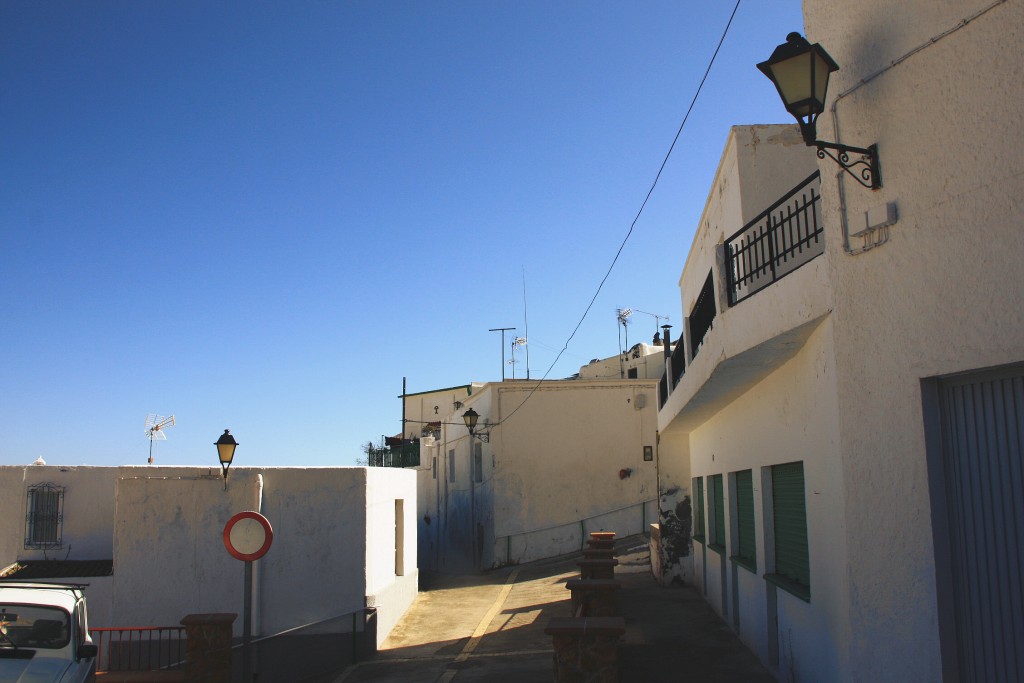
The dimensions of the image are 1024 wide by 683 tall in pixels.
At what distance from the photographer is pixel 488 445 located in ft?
84.7

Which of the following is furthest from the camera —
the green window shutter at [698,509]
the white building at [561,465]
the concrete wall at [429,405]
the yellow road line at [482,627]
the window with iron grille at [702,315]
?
the concrete wall at [429,405]

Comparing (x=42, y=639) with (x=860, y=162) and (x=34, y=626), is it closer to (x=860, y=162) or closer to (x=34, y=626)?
(x=34, y=626)

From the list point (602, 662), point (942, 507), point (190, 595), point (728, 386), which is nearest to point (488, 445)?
point (190, 595)

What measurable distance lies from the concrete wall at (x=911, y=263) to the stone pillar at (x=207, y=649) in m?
7.24

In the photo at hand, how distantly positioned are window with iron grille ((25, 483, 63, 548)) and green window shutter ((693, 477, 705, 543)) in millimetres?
10686

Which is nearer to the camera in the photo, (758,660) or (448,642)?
(758,660)

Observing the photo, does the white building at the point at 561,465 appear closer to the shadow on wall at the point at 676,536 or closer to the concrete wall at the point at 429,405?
the shadow on wall at the point at 676,536

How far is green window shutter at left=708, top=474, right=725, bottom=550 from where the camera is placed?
12805mm

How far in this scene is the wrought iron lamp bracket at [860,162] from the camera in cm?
532

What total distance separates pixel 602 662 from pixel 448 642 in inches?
251

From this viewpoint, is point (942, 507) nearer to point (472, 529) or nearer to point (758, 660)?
point (758, 660)

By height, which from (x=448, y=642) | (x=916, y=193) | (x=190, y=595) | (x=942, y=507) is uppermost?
(x=916, y=193)

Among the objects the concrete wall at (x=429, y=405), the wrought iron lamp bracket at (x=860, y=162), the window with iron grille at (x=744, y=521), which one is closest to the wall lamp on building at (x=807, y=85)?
Answer: the wrought iron lamp bracket at (x=860, y=162)

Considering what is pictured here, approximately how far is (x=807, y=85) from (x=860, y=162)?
2.01 ft
